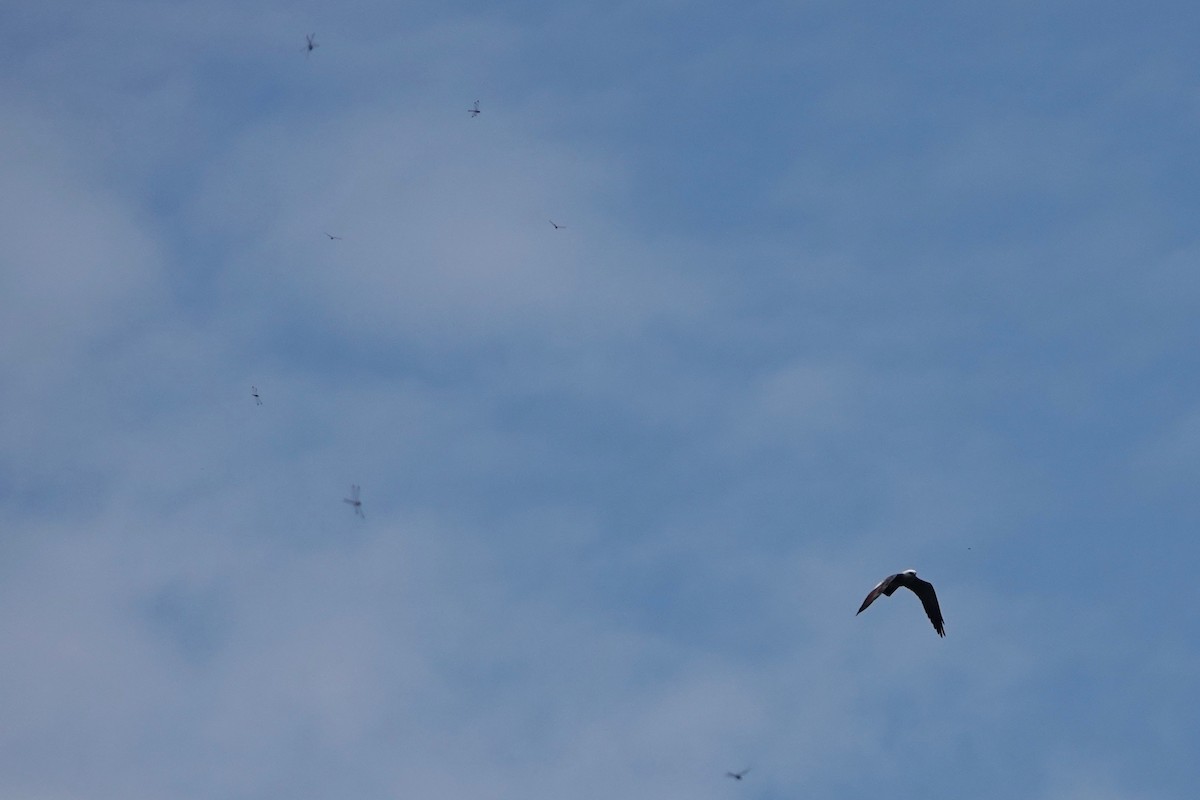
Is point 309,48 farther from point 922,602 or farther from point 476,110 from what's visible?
point 922,602

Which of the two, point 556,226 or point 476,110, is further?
point 476,110

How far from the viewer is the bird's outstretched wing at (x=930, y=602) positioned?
266 ft

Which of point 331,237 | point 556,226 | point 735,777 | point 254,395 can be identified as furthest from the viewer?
point 254,395

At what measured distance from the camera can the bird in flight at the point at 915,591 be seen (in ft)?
257

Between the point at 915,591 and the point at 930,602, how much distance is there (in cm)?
137

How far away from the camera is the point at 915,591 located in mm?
81375

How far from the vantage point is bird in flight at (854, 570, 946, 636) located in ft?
257

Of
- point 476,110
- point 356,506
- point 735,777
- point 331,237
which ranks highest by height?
point 476,110

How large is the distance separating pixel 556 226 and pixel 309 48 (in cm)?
2259

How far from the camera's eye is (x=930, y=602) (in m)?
82.1

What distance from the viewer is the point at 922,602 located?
→ 82.4 meters

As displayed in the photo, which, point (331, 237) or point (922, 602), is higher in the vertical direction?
point (331, 237)

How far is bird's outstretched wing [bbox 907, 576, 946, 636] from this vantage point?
80.9m

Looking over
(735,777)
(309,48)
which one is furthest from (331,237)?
(735,777)
